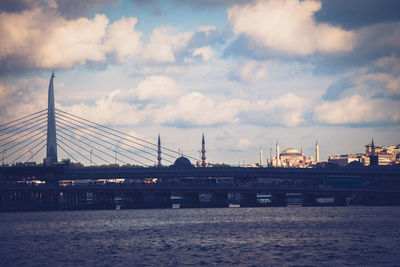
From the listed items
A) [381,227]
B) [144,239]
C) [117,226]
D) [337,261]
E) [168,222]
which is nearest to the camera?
[337,261]

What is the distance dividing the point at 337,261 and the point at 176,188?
102 meters

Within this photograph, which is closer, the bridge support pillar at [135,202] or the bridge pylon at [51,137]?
the bridge support pillar at [135,202]

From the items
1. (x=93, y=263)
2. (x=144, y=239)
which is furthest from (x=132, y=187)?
(x=93, y=263)

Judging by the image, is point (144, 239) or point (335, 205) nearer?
point (144, 239)

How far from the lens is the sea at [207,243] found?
59.5 m

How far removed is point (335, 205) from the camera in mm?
174000

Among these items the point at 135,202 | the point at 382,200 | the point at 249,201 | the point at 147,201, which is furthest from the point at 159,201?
the point at 382,200

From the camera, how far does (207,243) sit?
2911 inches

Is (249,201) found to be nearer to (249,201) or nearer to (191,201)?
(249,201)

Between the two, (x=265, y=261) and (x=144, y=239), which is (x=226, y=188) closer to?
(x=144, y=239)

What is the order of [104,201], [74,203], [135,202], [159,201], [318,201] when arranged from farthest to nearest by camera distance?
1. [318,201]
2. [159,201]
3. [104,201]
4. [135,202]
5. [74,203]

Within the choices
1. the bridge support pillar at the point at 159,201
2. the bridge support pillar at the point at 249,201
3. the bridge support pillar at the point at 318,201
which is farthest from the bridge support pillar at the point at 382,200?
the bridge support pillar at the point at 159,201

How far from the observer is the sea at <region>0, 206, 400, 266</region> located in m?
59.5

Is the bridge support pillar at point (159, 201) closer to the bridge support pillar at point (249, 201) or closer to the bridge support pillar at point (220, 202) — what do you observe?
the bridge support pillar at point (220, 202)
